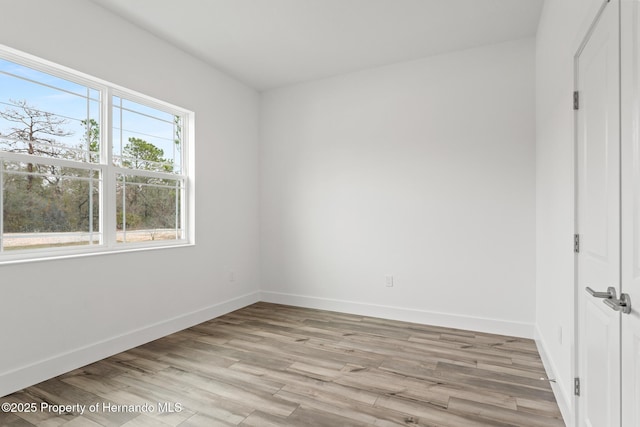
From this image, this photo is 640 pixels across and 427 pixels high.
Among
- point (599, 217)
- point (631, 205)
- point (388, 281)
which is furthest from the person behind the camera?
point (388, 281)

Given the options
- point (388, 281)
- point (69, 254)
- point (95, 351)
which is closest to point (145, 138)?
point (69, 254)

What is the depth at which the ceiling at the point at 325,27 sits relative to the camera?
2.80 m

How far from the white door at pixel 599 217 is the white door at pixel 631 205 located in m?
0.06

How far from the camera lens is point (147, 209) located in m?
3.37

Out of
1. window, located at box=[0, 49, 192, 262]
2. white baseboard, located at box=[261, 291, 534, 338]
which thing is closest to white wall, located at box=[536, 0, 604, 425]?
white baseboard, located at box=[261, 291, 534, 338]

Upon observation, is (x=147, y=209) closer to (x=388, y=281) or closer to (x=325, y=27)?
(x=325, y=27)

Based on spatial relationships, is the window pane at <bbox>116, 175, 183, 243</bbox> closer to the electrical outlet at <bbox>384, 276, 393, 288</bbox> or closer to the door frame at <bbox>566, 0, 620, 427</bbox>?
the electrical outlet at <bbox>384, 276, 393, 288</bbox>

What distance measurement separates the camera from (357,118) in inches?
161

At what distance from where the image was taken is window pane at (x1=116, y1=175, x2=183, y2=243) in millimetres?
3117

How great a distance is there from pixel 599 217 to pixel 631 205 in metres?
0.36

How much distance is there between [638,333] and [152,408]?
2467mm

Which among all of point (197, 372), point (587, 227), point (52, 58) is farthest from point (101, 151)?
point (587, 227)

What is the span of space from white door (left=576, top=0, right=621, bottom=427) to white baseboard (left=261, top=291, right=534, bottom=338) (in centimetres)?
167

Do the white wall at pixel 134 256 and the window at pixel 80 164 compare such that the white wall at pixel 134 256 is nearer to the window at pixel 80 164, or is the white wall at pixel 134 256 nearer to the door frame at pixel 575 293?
the window at pixel 80 164
